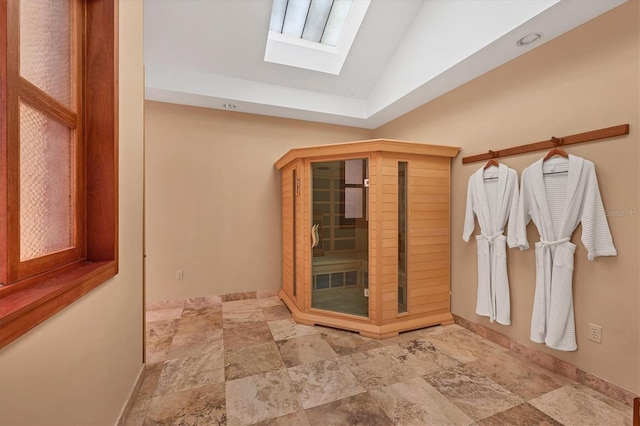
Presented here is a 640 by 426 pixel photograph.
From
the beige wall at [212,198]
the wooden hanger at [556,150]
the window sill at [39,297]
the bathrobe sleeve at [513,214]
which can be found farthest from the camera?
the beige wall at [212,198]

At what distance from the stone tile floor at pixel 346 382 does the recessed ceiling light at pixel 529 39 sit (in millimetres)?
2607

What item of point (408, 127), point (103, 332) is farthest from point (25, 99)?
point (408, 127)

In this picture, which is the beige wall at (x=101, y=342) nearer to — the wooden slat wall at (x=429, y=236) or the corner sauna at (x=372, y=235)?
the corner sauna at (x=372, y=235)

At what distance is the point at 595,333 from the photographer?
1804 millimetres

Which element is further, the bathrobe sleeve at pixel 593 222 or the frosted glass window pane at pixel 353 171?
the frosted glass window pane at pixel 353 171

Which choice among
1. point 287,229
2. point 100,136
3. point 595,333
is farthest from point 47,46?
point 595,333

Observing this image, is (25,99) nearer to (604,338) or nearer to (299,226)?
(299,226)

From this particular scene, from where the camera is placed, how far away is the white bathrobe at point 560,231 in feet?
5.80

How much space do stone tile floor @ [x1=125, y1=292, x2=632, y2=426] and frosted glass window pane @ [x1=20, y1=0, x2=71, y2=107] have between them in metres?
1.80

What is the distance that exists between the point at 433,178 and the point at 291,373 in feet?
7.58

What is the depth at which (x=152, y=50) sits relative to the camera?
2746 mm

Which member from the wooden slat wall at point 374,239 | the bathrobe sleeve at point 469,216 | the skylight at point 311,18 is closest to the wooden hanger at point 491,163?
the bathrobe sleeve at point 469,216

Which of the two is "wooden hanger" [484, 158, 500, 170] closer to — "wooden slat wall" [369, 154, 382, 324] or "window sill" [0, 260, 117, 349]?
"wooden slat wall" [369, 154, 382, 324]

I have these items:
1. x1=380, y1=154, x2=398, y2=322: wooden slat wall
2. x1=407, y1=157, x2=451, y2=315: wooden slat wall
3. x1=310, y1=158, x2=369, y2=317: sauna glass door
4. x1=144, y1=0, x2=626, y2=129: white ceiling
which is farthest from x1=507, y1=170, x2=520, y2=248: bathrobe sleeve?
x1=310, y1=158, x2=369, y2=317: sauna glass door
